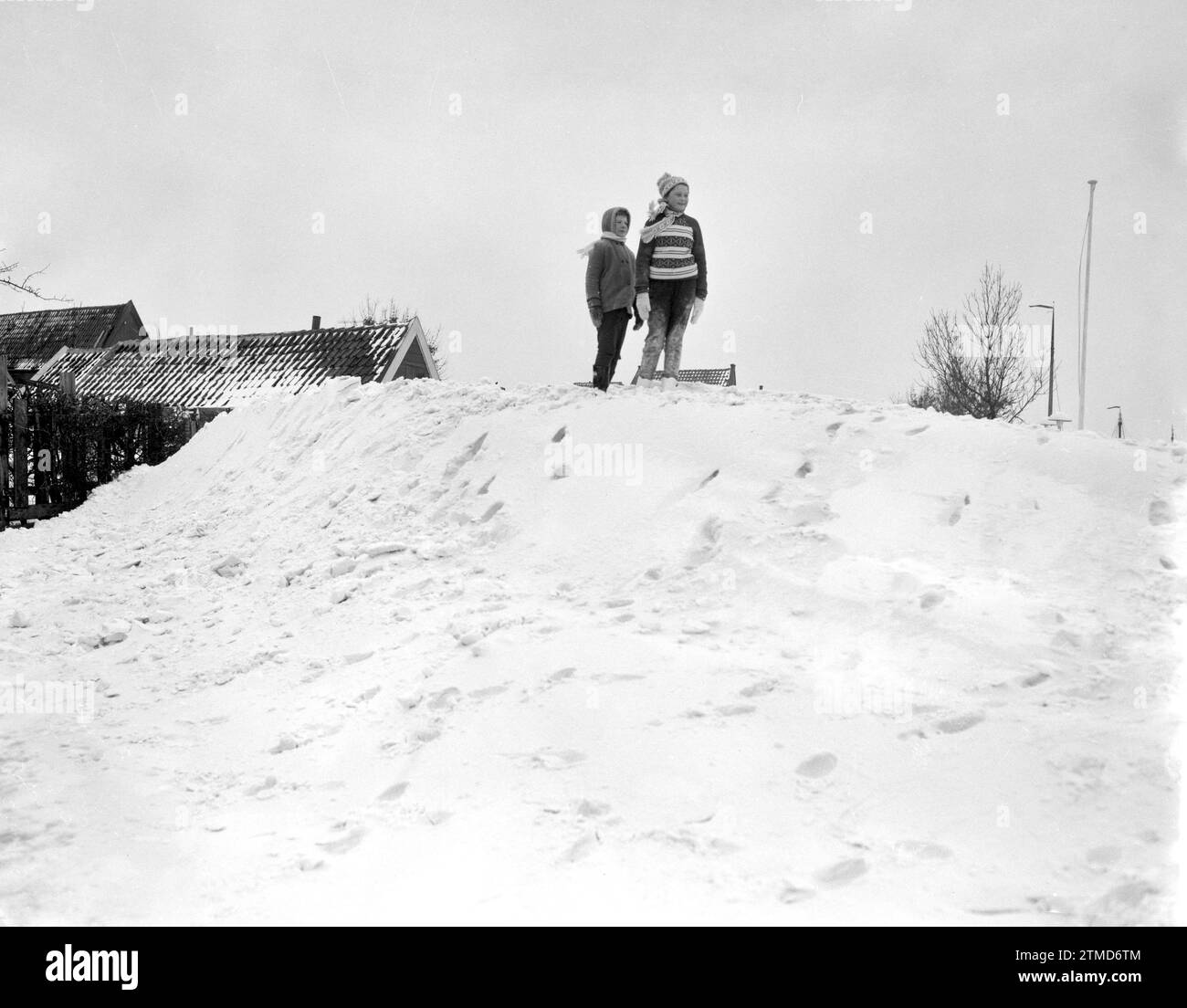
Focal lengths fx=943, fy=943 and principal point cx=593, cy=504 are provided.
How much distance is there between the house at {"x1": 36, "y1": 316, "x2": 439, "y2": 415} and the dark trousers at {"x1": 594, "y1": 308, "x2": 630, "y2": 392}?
52.4 feet

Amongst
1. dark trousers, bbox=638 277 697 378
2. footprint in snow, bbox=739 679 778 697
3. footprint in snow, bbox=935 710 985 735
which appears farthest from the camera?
dark trousers, bbox=638 277 697 378

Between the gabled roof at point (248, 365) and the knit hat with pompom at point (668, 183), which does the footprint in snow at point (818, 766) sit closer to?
the knit hat with pompom at point (668, 183)

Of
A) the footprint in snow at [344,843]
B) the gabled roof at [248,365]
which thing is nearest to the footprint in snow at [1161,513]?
the footprint in snow at [344,843]

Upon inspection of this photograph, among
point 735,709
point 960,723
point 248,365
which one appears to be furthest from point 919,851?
point 248,365

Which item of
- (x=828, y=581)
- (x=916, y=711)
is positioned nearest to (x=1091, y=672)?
(x=916, y=711)

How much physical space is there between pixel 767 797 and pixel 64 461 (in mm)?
11170

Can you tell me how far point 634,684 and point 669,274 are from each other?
5.20 m

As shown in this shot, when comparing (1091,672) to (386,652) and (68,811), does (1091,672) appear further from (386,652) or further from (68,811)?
(68,811)

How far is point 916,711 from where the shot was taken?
13.6ft

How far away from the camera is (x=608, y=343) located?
8.92m

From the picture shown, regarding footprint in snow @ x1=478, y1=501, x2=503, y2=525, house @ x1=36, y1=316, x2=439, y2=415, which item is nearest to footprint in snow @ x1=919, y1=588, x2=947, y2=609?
footprint in snow @ x1=478, y1=501, x2=503, y2=525

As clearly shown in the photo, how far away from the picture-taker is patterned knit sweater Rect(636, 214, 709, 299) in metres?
8.70

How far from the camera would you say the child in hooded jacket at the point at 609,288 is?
346 inches

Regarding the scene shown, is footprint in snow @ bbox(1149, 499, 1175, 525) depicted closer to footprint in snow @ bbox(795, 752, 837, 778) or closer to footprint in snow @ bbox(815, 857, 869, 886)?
footprint in snow @ bbox(795, 752, 837, 778)
